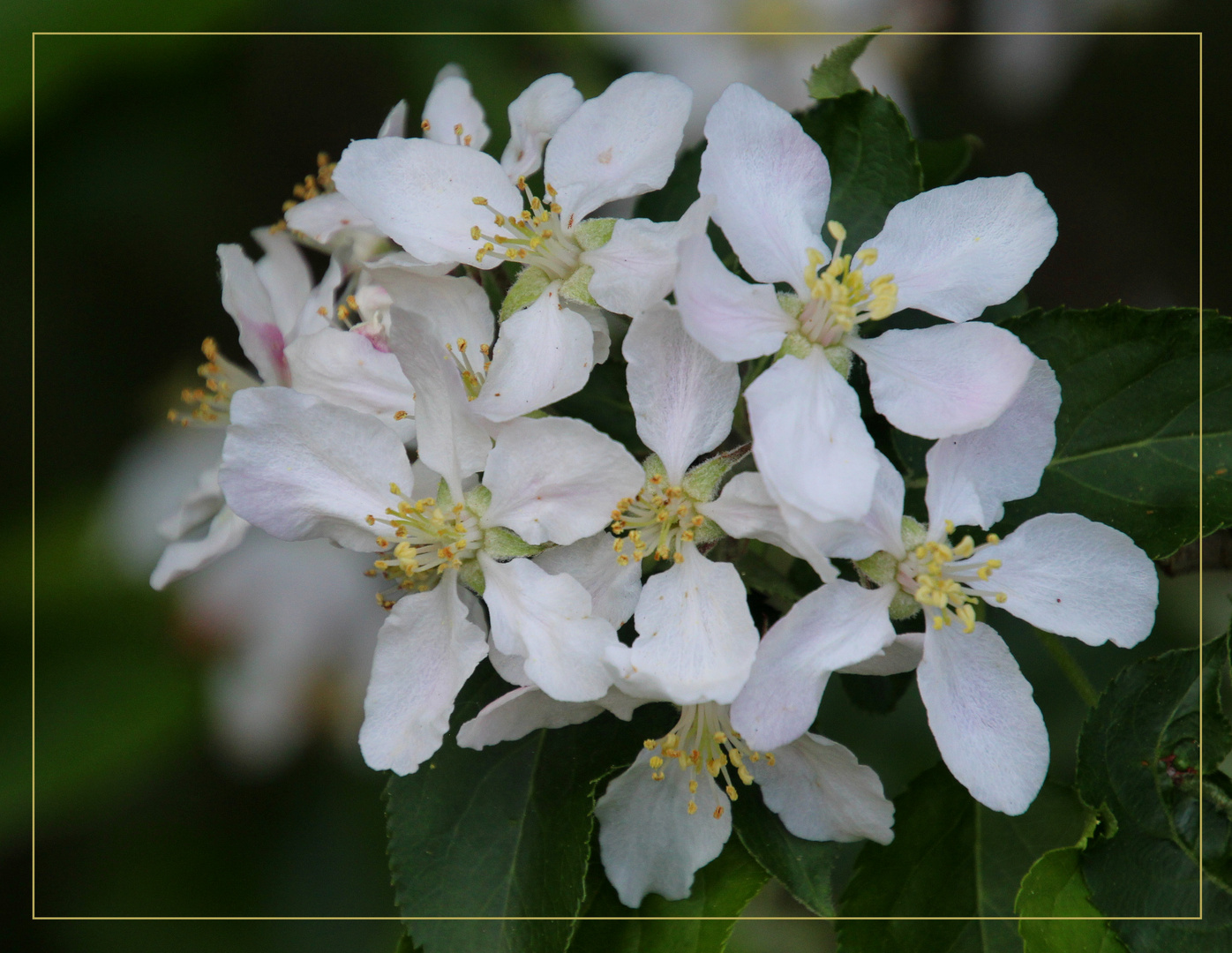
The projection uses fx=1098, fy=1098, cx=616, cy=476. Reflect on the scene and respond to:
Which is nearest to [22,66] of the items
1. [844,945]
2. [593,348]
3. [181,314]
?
[181,314]

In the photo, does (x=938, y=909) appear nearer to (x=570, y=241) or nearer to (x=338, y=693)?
(x=570, y=241)

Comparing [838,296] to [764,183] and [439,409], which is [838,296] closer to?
[764,183]

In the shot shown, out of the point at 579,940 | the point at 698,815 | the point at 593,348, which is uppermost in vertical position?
the point at 593,348

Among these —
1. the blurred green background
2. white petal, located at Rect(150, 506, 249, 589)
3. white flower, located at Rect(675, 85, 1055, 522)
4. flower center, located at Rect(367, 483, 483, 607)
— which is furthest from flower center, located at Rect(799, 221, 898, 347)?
the blurred green background

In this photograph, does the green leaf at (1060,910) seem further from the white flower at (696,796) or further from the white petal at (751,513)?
the white petal at (751,513)

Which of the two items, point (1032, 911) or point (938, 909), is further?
point (938, 909)

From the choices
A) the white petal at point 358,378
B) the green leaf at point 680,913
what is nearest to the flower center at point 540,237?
the white petal at point 358,378
